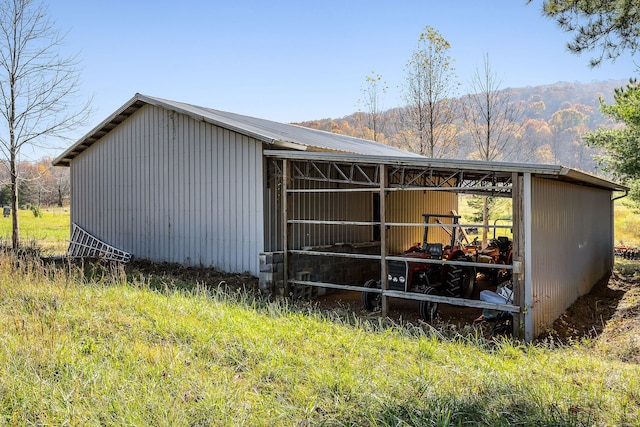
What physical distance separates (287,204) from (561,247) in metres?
5.05

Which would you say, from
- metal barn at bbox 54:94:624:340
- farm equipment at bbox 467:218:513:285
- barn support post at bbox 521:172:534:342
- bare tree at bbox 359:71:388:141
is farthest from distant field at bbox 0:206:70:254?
bare tree at bbox 359:71:388:141

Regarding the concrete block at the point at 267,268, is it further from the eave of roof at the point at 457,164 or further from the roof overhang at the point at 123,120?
the roof overhang at the point at 123,120

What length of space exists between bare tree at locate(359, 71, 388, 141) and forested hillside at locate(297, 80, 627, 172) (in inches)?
23.5

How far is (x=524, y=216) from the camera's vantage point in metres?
6.79

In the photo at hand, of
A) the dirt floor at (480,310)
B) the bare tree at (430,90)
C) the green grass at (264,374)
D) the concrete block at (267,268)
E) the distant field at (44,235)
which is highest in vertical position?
the bare tree at (430,90)

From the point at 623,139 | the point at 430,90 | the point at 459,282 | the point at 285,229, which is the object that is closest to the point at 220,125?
the point at 285,229

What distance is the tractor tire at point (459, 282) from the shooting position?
887 cm

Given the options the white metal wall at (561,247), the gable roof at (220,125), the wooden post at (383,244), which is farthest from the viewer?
the gable roof at (220,125)

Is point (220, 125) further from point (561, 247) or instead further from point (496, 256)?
point (561, 247)

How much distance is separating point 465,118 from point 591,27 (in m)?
14.0

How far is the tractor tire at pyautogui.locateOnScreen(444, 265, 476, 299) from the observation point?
8.87 meters

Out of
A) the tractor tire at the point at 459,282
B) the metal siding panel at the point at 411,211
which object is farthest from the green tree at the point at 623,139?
the tractor tire at the point at 459,282

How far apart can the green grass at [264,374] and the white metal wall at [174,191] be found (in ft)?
11.3

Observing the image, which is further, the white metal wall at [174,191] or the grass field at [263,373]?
the white metal wall at [174,191]
